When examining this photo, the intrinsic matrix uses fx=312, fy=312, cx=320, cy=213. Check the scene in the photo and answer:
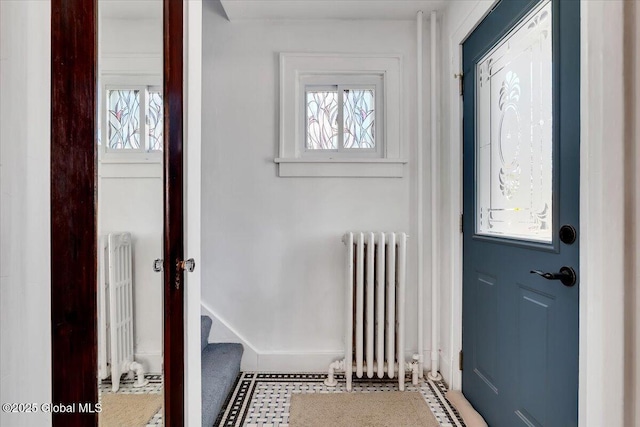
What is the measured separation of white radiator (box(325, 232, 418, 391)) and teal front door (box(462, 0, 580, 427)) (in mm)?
365

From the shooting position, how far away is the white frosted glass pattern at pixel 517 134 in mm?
1200

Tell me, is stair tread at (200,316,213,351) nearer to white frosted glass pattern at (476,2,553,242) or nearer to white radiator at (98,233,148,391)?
white radiator at (98,233,148,391)

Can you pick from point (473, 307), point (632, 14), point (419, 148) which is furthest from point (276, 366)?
point (632, 14)

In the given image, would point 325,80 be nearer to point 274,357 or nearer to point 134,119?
point 134,119

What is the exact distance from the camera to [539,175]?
1.23 m

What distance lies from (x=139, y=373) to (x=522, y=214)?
1495mm

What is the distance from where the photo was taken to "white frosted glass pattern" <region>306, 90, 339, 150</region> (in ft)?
6.92

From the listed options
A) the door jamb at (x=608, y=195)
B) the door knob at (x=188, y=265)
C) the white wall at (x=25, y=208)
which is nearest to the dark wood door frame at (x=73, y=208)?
the white wall at (x=25, y=208)

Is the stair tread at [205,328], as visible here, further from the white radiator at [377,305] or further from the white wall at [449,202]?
the white wall at [449,202]

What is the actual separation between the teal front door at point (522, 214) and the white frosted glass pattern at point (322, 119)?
2.64 feet

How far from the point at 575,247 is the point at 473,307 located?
76 cm

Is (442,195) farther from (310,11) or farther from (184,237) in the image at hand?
(184,237)

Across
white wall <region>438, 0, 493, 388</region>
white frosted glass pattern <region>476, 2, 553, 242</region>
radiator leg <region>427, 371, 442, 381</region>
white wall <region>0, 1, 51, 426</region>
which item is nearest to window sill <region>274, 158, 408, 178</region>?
white wall <region>438, 0, 493, 388</region>

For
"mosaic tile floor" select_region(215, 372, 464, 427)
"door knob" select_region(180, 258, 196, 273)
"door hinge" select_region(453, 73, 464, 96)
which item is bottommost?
"mosaic tile floor" select_region(215, 372, 464, 427)
